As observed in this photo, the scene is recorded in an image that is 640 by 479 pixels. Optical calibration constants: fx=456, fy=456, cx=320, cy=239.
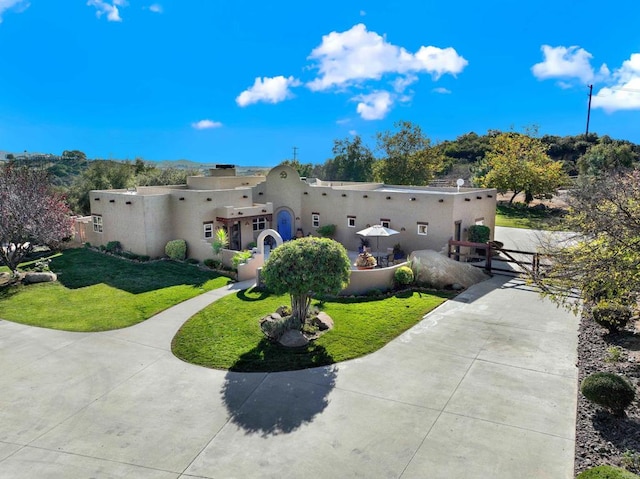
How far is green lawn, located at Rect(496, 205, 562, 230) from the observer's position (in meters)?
38.6

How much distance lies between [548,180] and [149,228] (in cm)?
3623

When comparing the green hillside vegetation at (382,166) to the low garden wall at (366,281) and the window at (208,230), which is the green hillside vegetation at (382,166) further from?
the low garden wall at (366,281)

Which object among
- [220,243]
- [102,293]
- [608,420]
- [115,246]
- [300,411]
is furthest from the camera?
[115,246]

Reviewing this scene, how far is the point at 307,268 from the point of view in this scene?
1451cm

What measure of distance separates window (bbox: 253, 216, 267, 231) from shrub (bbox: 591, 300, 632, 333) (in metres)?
19.3

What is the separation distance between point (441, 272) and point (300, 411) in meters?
11.9

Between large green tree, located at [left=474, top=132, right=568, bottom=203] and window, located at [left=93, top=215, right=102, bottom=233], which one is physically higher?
large green tree, located at [left=474, top=132, right=568, bottom=203]

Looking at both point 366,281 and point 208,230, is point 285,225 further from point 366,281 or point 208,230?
point 366,281

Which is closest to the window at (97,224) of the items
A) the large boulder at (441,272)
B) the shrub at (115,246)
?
the shrub at (115,246)

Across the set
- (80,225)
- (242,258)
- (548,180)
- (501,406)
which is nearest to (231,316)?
(242,258)

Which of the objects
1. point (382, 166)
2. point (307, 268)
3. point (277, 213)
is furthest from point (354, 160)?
point (307, 268)

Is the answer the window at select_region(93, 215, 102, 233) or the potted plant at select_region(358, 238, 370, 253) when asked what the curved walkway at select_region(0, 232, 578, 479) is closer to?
the potted plant at select_region(358, 238, 370, 253)

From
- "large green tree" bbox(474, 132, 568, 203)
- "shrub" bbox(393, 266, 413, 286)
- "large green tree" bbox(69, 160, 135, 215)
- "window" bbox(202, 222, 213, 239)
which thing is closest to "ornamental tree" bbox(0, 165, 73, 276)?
"window" bbox(202, 222, 213, 239)

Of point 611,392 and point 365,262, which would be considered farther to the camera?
point 365,262
